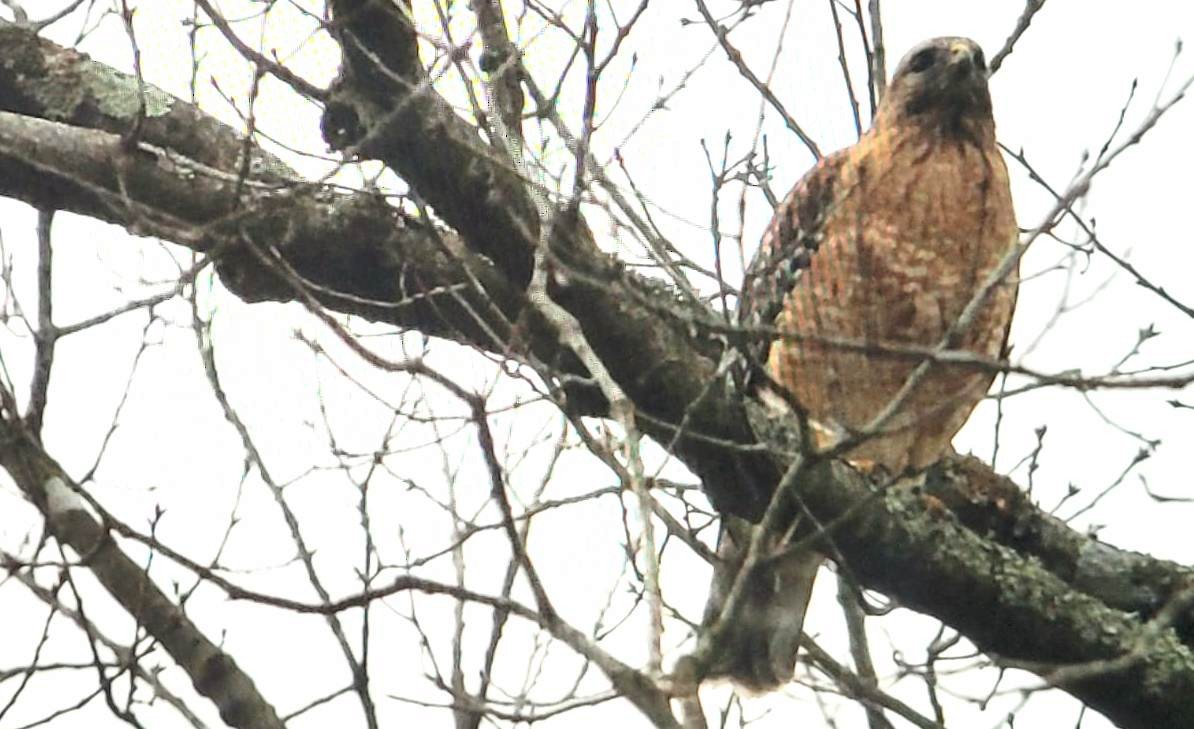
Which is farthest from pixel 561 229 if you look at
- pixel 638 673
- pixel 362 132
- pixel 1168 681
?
pixel 1168 681

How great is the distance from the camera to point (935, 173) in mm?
4758

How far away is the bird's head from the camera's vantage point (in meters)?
4.93

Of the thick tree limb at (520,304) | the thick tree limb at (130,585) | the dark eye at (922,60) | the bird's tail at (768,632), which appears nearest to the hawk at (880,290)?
the bird's tail at (768,632)

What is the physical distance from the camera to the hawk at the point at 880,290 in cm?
450

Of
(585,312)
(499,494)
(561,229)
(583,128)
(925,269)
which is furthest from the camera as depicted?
(925,269)

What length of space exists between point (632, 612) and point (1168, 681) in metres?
1.48

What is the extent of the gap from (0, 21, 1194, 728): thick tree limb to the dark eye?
163cm

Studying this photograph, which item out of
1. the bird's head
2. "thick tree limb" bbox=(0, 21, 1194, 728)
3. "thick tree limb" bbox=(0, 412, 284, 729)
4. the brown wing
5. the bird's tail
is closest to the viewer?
"thick tree limb" bbox=(0, 412, 284, 729)

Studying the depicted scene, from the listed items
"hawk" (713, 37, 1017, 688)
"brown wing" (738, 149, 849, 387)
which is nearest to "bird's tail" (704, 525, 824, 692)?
"hawk" (713, 37, 1017, 688)

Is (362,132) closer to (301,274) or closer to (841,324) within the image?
(301,274)

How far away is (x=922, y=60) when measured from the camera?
16.6 ft

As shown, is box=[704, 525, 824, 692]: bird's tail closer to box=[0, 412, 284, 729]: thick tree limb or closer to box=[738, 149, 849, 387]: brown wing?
box=[738, 149, 849, 387]: brown wing

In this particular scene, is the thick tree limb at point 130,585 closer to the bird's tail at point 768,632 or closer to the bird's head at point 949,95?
the bird's tail at point 768,632

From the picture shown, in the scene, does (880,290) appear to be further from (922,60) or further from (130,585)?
(130,585)
